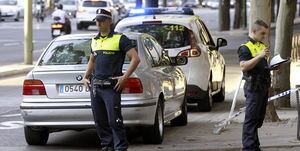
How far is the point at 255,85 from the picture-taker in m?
8.09

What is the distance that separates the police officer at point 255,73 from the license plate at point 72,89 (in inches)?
82.7

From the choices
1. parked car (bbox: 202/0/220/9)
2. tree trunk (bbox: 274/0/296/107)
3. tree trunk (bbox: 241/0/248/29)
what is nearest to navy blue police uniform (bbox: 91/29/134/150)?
tree trunk (bbox: 274/0/296/107)

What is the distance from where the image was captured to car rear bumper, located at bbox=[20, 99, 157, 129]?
8977mm

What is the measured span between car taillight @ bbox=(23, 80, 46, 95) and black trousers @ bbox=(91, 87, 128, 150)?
1131 millimetres

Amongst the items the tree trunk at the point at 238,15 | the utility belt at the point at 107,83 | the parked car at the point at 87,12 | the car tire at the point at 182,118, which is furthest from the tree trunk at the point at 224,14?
the utility belt at the point at 107,83

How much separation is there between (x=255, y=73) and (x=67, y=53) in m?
2.88

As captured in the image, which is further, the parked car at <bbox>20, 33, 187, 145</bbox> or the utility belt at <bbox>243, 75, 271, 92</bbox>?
the parked car at <bbox>20, 33, 187, 145</bbox>

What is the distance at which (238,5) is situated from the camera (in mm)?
44656

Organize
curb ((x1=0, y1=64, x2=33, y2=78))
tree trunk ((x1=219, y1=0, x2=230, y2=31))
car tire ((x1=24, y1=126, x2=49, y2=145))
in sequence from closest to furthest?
1. car tire ((x1=24, y1=126, x2=49, y2=145))
2. curb ((x1=0, y1=64, x2=33, y2=78))
3. tree trunk ((x1=219, y1=0, x2=230, y2=31))

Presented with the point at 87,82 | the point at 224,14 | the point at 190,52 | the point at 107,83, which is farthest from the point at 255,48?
the point at 224,14

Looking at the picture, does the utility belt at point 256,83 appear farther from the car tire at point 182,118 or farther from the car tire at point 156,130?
the car tire at point 182,118

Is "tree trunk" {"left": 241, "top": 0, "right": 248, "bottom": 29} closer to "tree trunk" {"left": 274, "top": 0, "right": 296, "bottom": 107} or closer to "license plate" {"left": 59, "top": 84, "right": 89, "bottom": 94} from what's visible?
"tree trunk" {"left": 274, "top": 0, "right": 296, "bottom": 107}

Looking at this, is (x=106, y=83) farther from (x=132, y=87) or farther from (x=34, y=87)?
(x=34, y=87)

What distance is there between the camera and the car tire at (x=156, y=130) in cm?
946
